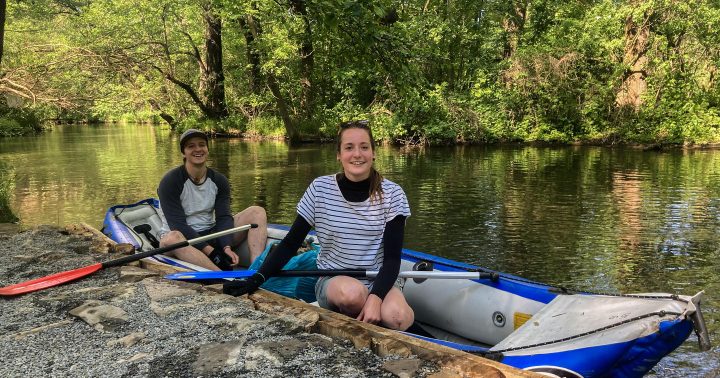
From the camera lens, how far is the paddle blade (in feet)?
12.3

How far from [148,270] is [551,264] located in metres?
4.35

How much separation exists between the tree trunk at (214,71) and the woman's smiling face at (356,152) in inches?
827

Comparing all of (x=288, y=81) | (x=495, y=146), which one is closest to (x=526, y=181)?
(x=495, y=146)

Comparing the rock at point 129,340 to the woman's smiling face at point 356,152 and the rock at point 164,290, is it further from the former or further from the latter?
the woman's smiling face at point 356,152

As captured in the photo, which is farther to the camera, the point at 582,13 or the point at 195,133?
the point at 582,13

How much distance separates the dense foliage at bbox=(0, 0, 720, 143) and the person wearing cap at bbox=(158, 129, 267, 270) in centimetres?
1372

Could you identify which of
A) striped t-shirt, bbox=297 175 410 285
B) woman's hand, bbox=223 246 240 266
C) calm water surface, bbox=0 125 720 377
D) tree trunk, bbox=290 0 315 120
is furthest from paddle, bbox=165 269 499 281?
tree trunk, bbox=290 0 315 120

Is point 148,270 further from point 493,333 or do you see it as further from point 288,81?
point 288,81

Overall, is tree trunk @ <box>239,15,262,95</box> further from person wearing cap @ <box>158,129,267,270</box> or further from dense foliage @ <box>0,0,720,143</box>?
person wearing cap @ <box>158,129,267,270</box>

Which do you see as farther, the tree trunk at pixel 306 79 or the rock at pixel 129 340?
the tree trunk at pixel 306 79

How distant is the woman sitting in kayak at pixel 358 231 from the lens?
3057 mm

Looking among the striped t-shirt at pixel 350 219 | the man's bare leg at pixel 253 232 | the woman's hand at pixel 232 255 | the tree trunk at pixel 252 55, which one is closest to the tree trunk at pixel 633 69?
the tree trunk at pixel 252 55

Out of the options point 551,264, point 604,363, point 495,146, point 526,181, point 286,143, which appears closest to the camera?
point 604,363

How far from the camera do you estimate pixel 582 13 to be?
2383cm
